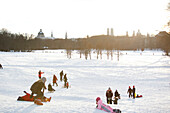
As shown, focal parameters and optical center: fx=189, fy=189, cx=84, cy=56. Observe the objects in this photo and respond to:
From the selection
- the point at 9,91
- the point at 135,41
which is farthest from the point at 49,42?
the point at 9,91

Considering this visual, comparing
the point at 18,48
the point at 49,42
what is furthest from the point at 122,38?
the point at 18,48

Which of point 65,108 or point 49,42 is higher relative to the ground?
point 49,42

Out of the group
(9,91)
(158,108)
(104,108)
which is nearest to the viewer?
(104,108)

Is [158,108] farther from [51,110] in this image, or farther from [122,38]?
[122,38]

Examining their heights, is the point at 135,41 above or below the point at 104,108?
above

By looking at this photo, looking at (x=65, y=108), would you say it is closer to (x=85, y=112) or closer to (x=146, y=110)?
(x=85, y=112)

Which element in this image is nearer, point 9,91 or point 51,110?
point 51,110

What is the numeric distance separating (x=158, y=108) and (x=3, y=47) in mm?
92499

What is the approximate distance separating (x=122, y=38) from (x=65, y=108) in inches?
5674

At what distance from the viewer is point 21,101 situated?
10.5 m

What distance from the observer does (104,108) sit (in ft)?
30.2

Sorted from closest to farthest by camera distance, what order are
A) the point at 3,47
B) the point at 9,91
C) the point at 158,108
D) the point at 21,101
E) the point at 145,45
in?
1. the point at 158,108
2. the point at 21,101
3. the point at 9,91
4. the point at 3,47
5. the point at 145,45

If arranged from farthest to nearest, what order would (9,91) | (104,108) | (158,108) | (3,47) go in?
(3,47)
(9,91)
(158,108)
(104,108)

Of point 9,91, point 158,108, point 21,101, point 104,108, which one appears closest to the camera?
point 104,108
